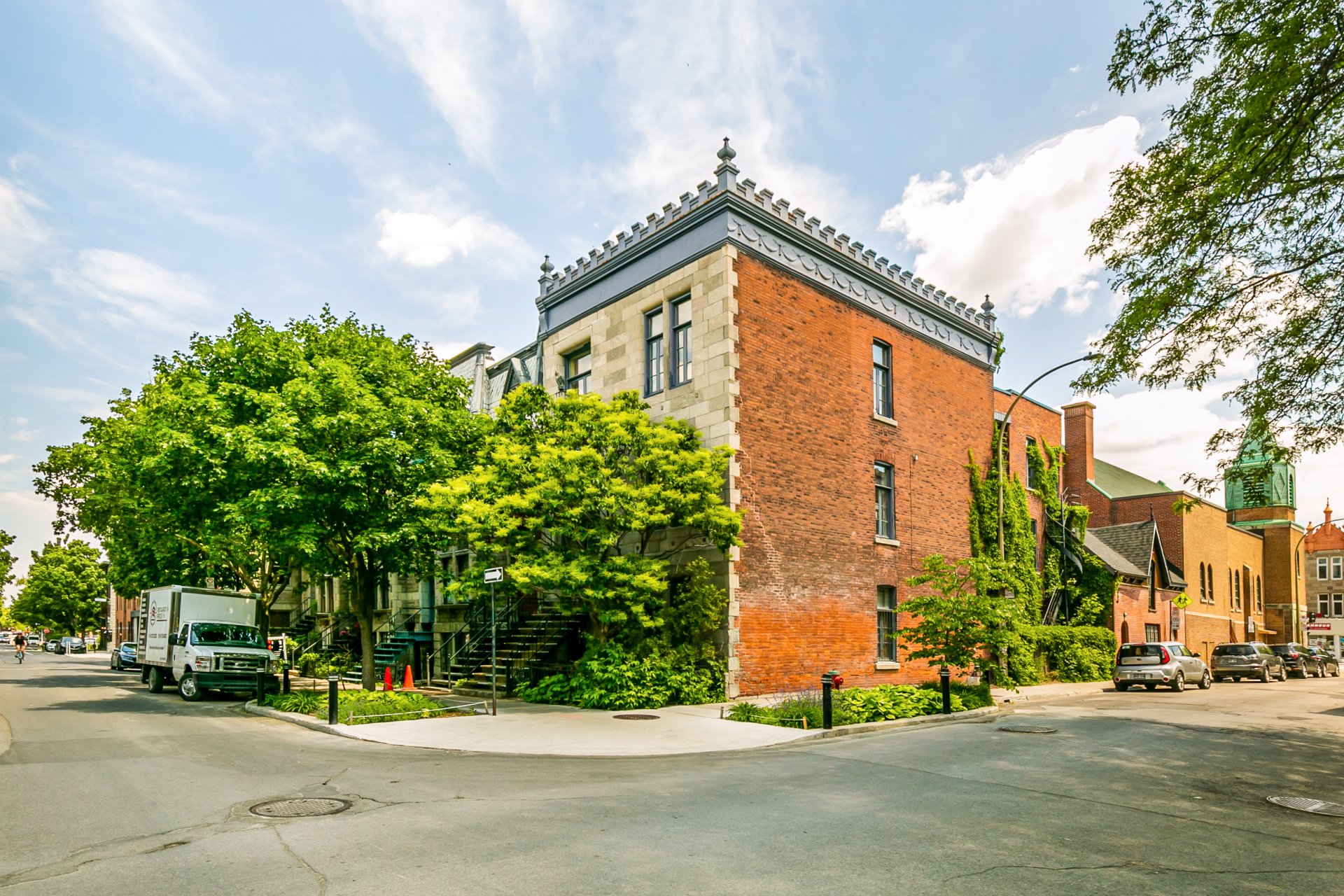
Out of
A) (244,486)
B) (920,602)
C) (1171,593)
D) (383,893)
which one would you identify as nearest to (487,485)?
(244,486)

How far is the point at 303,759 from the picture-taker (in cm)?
1175

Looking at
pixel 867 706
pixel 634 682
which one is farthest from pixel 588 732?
pixel 867 706

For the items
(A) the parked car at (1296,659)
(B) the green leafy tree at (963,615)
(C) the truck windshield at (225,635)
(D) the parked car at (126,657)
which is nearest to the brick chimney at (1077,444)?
(A) the parked car at (1296,659)

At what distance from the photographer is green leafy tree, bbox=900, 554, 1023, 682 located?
18312 mm

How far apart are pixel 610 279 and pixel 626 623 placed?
996cm

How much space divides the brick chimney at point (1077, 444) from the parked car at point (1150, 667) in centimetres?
1786

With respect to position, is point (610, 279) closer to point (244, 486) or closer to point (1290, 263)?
point (244, 486)

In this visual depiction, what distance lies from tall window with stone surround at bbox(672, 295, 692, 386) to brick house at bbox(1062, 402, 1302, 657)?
22415 mm

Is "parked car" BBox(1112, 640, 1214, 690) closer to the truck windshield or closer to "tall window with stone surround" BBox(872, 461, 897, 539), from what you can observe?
"tall window with stone surround" BBox(872, 461, 897, 539)

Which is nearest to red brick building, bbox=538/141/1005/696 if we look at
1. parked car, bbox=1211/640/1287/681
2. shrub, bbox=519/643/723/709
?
shrub, bbox=519/643/723/709

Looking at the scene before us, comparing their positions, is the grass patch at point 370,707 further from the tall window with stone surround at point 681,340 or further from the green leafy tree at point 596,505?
the tall window with stone surround at point 681,340

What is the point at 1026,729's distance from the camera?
15594 millimetres

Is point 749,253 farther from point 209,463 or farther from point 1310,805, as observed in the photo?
point 1310,805

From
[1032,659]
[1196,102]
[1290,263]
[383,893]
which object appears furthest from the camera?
[1032,659]
